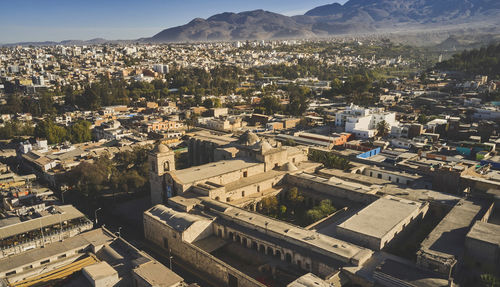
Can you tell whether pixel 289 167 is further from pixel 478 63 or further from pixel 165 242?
pixel 478 63

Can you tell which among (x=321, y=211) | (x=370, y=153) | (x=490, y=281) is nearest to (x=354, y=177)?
(x=321, y=211)

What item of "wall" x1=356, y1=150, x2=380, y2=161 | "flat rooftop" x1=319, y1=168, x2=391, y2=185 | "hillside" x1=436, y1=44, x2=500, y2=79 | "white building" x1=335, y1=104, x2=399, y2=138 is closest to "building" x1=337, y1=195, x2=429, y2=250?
"flat rooftop" x1=319, y1=168, x2=391, y2=185

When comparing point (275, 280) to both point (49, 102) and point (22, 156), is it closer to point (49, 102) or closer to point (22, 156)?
point (22, 156)

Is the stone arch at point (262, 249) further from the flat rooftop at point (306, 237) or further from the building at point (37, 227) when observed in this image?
the building at point (37, 227)

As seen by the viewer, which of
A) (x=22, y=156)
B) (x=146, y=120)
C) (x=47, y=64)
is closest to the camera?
(x=22, y=156)

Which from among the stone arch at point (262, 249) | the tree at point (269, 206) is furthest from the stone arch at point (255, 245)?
the tree at point (269, 206)

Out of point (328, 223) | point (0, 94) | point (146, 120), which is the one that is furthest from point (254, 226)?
Answer: point (0, 94)

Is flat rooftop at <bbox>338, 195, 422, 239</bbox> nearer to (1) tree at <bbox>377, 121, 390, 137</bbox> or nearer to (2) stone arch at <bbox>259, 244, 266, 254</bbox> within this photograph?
(2) stone arch at <bbox>259, 244, 266, 254</bbox>
